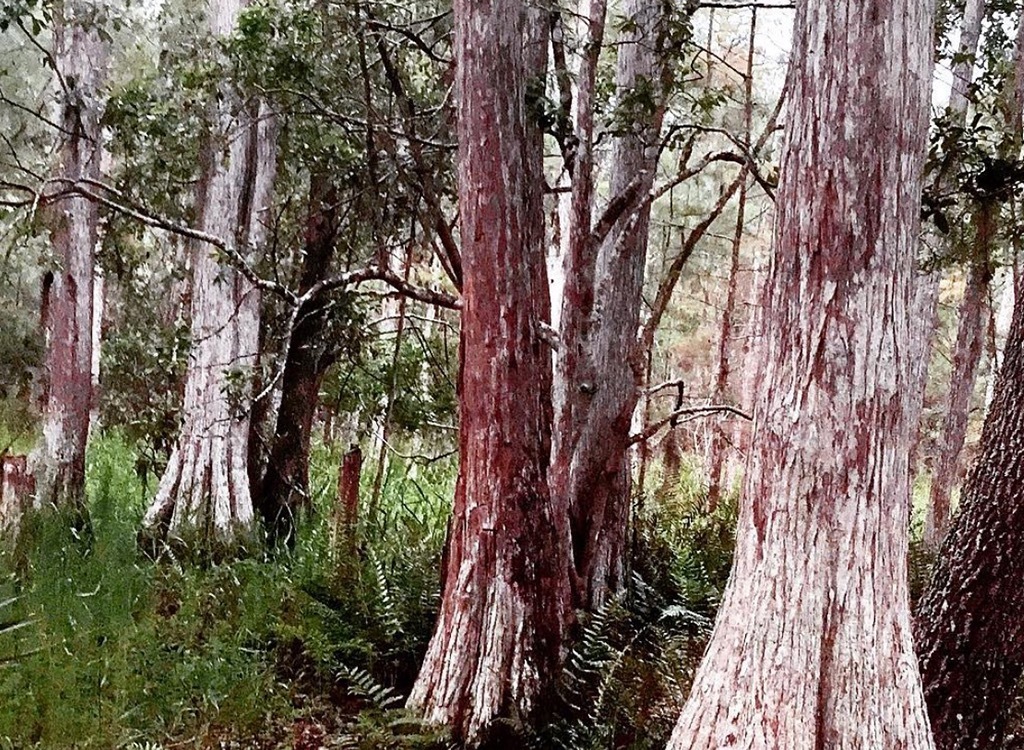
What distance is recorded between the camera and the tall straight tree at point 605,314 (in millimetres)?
5809

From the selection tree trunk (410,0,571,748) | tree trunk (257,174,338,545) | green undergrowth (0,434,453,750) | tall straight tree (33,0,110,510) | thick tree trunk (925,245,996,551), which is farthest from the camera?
thick tree trunk (925,245,996,551)

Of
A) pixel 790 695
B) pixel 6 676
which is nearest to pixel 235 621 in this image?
pixel 6 676

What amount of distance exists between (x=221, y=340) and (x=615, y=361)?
4031mm

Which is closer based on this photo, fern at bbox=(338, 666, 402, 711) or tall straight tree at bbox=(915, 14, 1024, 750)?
tall straight tree at bbox=(915, 14, 1024, 750)

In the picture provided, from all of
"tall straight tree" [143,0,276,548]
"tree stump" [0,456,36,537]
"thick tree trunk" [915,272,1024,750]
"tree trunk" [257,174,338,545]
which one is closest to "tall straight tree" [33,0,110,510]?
"tree stump" [0,456,36,537]

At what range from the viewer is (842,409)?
146 inches

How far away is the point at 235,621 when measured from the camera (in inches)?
266

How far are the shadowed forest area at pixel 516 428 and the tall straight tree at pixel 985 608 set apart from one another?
17 millimetres

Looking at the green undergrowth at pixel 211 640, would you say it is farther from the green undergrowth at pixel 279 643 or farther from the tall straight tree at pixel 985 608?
the tall straight tree at pixel 985 608

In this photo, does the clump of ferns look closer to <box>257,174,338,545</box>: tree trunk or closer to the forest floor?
the forest floor

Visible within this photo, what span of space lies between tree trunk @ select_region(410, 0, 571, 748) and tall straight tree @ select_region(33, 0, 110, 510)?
4607 mm

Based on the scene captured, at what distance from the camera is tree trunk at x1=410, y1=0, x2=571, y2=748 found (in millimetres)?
5387

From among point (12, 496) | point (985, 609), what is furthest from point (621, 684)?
point (12, 496)

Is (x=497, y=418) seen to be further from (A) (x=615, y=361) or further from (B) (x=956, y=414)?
(B) (x=956, y=414)
